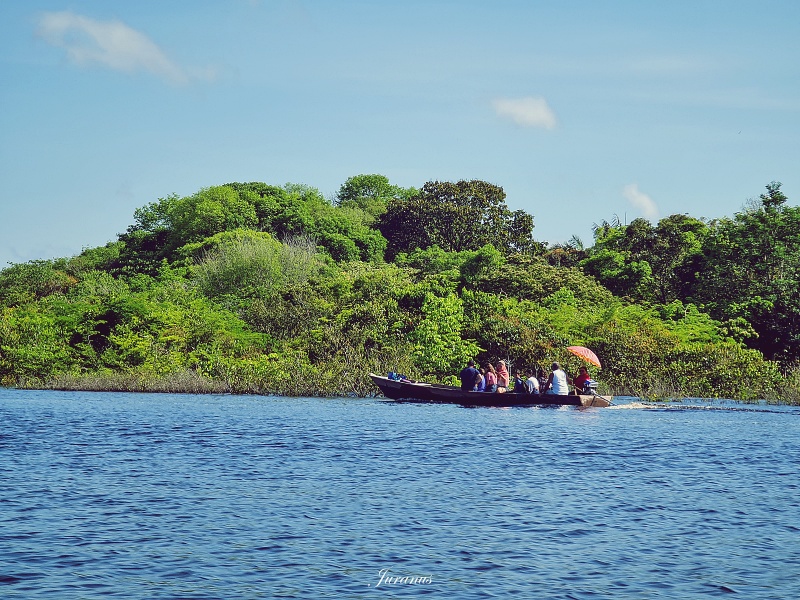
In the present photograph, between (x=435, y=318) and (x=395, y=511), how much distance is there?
28722 millimetres

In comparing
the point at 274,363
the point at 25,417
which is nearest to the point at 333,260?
the point at 274,363

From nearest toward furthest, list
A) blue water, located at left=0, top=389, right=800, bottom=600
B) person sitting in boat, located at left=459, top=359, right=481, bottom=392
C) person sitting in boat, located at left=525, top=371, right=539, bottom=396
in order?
1. blue water, located at left=0, top=389, right=800, bottom=600
2. person sitting in boat, located at left=525, top=371, right=539, bottom=396
3. person sitting in boat, located at left=459, top=359, right=481, bottom=392

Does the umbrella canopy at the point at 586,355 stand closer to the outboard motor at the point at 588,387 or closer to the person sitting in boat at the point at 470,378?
the outboard motor at the point at 588,387

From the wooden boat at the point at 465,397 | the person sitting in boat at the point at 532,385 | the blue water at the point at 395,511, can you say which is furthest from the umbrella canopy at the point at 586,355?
the blue water at the point at 395,511

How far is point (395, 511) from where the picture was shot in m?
15.0

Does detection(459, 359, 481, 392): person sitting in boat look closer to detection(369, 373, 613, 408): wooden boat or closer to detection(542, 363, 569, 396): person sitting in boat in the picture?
detection(369, 373, 613, 408): wooden boat

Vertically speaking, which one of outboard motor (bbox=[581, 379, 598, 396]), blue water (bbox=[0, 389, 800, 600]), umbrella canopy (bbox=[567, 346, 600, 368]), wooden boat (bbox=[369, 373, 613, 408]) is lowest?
blue water (bbox=[0, 389, 800, 600])

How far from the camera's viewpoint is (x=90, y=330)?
48.8 m

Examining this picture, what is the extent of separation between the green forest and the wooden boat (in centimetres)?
359

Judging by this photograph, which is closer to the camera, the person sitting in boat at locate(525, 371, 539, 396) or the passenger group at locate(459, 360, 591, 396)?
the passenger group at locate(459, 360, 591, 396)

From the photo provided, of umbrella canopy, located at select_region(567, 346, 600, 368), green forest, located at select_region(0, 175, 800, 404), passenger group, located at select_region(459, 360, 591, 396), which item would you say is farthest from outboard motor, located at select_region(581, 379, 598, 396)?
green forest, located at select_region(0, 175, 800, 404)

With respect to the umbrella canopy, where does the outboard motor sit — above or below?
below

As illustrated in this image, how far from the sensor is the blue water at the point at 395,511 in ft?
36.7

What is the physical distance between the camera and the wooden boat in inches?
→ 1353
